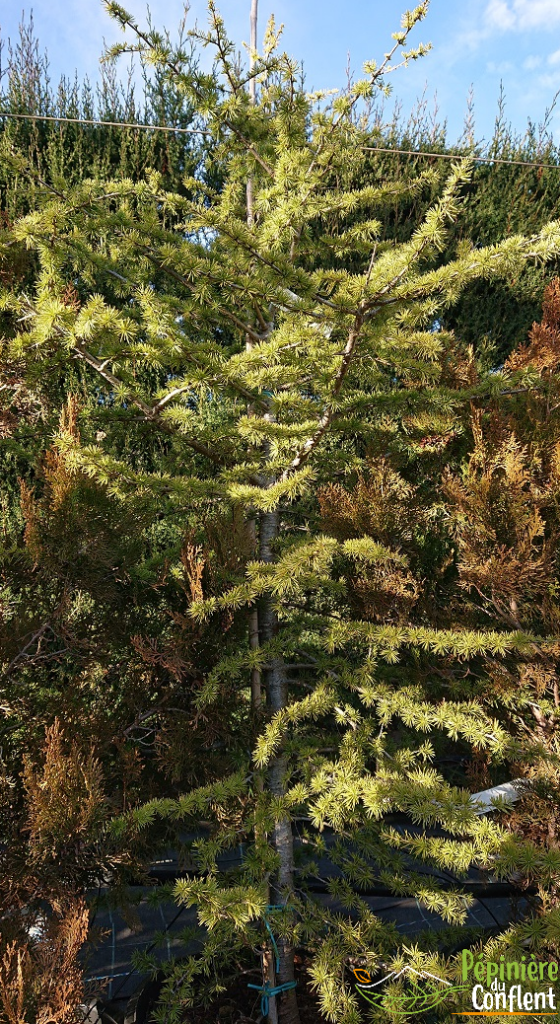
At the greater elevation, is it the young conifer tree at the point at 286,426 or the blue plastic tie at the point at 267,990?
the young conifer tree at the point at 286,426

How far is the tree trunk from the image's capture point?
8.46 feet

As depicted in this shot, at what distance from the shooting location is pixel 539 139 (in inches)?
212

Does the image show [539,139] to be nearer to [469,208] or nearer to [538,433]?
[469,208]

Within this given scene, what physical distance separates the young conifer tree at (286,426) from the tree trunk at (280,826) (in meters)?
0.01

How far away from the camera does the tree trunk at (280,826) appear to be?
2578mm

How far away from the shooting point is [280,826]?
8.71 ft

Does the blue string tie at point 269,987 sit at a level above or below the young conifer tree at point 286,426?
below

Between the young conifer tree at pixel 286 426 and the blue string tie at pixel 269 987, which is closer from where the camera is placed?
the young conifer tree at pixel 286 426

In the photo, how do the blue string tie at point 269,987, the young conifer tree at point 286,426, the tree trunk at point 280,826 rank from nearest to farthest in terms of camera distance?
the young conifer tree at point 286,426 → the blue string tie at point 269,987 → the tree trunk at point 280,826

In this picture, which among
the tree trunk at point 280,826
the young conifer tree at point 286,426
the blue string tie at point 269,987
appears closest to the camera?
the young conifer tree at point 286,426

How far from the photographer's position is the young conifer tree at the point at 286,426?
1982 millimetres

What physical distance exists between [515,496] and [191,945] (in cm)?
336

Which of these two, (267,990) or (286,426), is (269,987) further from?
(286,426)

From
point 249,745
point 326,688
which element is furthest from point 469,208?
point 249,745
